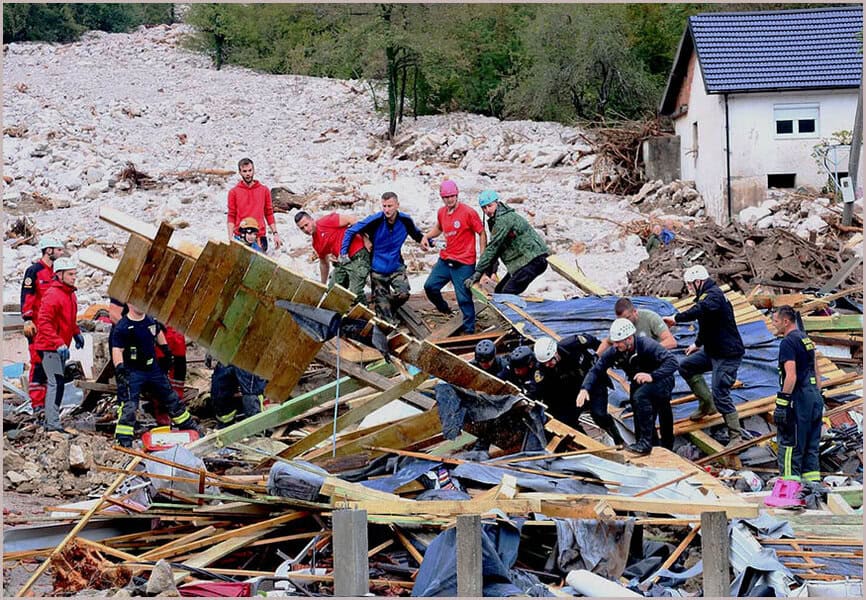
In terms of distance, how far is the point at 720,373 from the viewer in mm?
11031

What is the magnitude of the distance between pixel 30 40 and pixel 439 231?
40.8 metres

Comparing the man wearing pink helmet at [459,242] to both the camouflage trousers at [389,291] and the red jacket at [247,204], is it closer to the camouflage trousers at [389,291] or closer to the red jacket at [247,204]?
the camouflage trousers at [389,291]

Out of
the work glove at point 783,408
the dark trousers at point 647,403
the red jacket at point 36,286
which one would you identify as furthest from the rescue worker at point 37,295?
the work glove at point 783,408

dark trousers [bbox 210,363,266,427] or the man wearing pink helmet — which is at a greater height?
the man wearing pink helmet

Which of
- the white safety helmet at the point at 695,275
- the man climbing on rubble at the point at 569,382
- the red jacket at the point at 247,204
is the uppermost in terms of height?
the red jacket at the point at 247,204

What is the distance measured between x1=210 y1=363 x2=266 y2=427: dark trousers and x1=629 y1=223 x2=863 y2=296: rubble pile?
19.7 ft

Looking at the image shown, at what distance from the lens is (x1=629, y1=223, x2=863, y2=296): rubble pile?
53.3 feet

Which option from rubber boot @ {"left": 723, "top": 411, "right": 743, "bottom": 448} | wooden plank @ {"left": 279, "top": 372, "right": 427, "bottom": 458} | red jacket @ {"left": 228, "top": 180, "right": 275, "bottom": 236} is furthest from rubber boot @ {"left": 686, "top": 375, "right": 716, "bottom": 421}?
red jacket @ {"left": 228, "top": 180, "right": 275, "bottom": 236}

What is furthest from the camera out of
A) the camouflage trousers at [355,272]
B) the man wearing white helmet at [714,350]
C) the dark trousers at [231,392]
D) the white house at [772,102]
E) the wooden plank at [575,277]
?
the white house at [772,102]

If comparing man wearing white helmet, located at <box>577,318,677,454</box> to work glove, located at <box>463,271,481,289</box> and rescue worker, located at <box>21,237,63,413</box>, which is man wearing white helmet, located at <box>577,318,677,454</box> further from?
rescue worker, located at <box>21,237,63,413</box>

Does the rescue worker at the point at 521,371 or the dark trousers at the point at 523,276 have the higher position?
the dark trousers at the point at 523,276

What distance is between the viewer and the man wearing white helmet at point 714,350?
36.0 feet

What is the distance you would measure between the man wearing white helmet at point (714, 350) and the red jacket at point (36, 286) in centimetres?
631

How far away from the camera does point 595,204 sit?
27641mm
